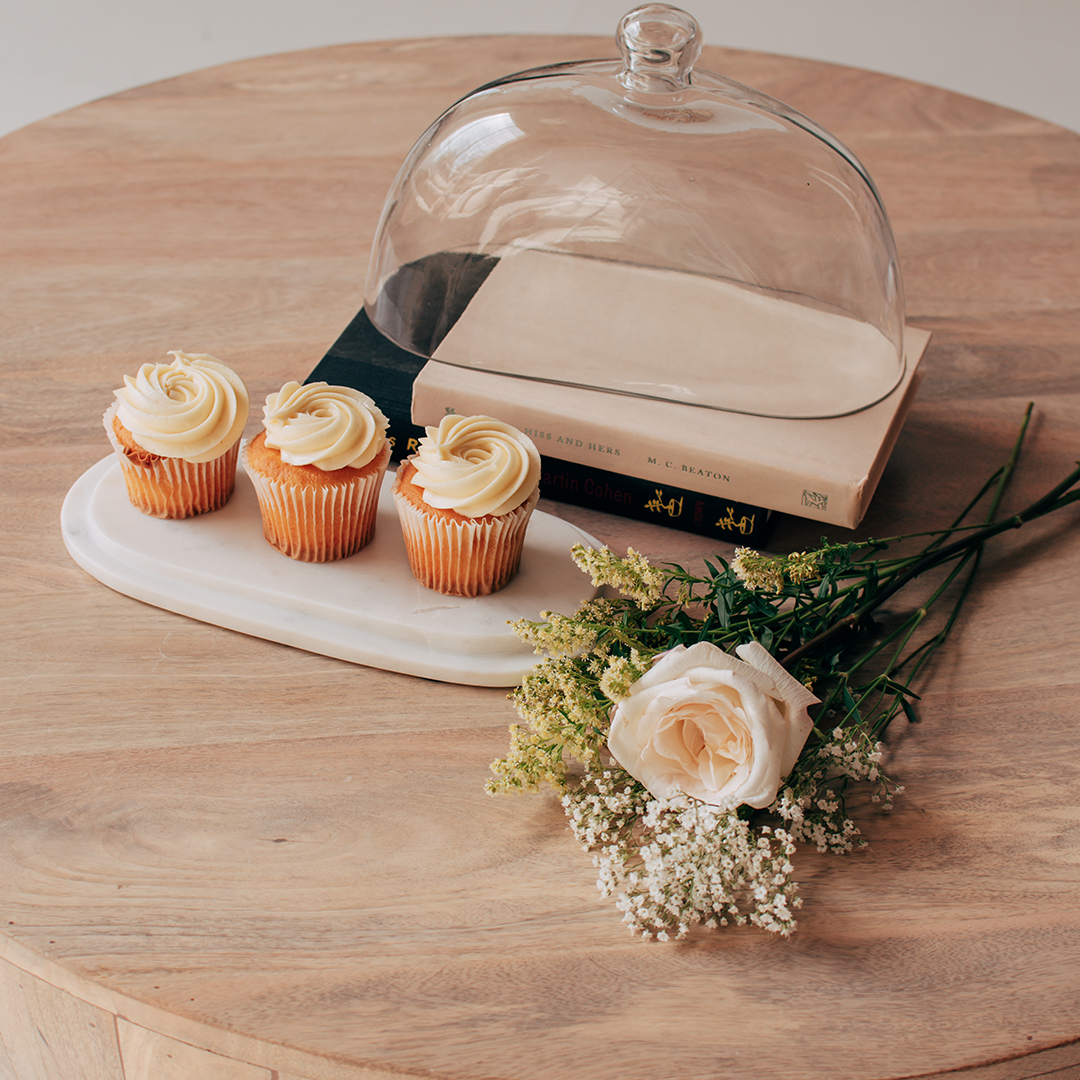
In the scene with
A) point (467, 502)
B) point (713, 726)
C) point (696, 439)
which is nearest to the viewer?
point (713, 726)

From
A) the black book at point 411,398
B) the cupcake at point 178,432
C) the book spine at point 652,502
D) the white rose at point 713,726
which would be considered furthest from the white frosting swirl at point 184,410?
the white rose at point 713,726

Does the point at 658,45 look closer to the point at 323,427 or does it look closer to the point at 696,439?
the point at 696,439

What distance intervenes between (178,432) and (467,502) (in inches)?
9.1

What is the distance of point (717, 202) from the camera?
3.13 ft

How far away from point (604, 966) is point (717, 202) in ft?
2.07

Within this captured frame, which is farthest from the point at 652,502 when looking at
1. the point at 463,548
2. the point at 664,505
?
the point at 463,548

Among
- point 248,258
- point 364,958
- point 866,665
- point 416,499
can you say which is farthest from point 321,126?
point 364,958

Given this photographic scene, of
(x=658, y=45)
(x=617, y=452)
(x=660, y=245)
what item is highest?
(x=658, y=45)

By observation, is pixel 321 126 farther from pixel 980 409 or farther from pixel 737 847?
pixel 737 847

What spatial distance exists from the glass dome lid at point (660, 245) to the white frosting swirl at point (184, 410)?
205 millimetres

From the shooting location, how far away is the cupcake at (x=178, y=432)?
83cm

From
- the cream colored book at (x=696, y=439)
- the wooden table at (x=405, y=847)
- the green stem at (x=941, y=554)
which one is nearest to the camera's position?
the wooden table at (x=405, y=847)

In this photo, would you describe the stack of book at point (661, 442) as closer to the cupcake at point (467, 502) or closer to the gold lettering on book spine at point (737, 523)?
the gold lettering on book spine at point (737, 523)

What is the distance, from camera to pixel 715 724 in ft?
2.16
